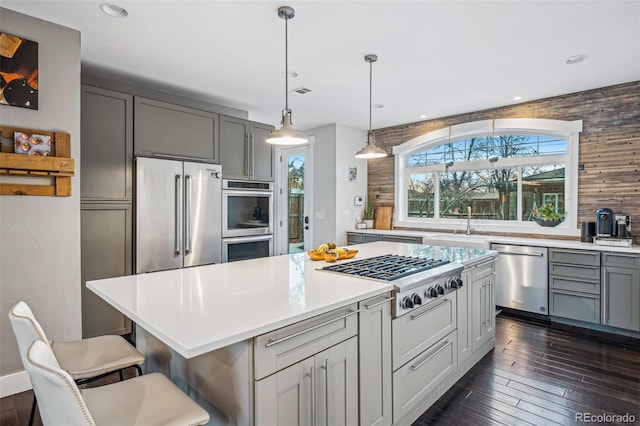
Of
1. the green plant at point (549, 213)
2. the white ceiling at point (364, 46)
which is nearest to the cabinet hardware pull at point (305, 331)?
the white ceiling at point (364, 46)

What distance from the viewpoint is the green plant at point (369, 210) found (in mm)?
5988

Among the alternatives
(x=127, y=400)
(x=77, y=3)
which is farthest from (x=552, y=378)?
(x=77, y=3)

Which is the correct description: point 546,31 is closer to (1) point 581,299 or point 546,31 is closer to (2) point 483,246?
(2) point 483,246

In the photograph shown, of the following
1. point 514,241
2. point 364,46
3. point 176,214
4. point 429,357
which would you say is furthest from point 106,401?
point 514,241

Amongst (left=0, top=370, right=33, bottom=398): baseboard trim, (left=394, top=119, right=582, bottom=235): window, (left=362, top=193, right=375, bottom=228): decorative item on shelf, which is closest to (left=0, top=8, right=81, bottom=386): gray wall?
(left=0, top=370, right=33, bottom=398): baseboard trim

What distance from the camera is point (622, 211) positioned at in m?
3.73

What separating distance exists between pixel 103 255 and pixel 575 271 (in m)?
4.64

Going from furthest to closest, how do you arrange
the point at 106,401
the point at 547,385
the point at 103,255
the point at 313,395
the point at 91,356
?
1. the point at 103,255
2. the point at 547,385
3. the point at 91,356
4. the point at 313,395
5. the point at 106,401

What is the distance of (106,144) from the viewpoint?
312 cm

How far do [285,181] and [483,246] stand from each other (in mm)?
3608

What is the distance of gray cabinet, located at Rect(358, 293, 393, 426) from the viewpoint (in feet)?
5.55

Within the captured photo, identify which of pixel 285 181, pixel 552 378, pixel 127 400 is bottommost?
pixel 552 378

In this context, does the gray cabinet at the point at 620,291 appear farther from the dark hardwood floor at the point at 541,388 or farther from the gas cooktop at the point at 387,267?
the gas cooktop at the point at 387,267

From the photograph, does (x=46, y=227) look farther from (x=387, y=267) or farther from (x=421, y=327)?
(x=421, y=327)
